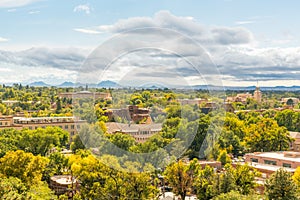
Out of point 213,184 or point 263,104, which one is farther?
point 263,104

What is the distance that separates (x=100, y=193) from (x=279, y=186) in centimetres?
555

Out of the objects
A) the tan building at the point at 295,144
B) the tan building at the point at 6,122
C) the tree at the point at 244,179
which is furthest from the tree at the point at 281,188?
the tan building at the point at 6,122

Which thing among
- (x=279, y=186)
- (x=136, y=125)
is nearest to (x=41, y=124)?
(x=136, y=125)

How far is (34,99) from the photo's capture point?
6069 cm

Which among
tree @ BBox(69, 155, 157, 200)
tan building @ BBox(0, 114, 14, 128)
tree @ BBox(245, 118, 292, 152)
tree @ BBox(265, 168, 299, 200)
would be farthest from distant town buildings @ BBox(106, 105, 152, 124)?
tan building @ BBox(0, 114, 14, 128)

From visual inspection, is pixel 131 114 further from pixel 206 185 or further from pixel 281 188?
pixel 281 188

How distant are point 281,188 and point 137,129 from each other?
16.6ft

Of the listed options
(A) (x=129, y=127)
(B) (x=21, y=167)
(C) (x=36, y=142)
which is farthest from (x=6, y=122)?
(A) (x=129, y=127)

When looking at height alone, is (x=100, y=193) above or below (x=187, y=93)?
below

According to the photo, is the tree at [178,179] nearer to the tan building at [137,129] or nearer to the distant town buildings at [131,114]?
the tan building at [137,129]

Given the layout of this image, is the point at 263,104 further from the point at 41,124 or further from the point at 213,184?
the point at 213,184

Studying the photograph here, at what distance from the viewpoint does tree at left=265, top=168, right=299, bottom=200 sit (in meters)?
13.0

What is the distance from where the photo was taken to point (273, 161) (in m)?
20.8

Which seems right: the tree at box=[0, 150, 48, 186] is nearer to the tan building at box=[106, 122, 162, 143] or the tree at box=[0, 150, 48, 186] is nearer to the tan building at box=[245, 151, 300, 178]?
the tan building at box=[106, 122, 162, 143]
